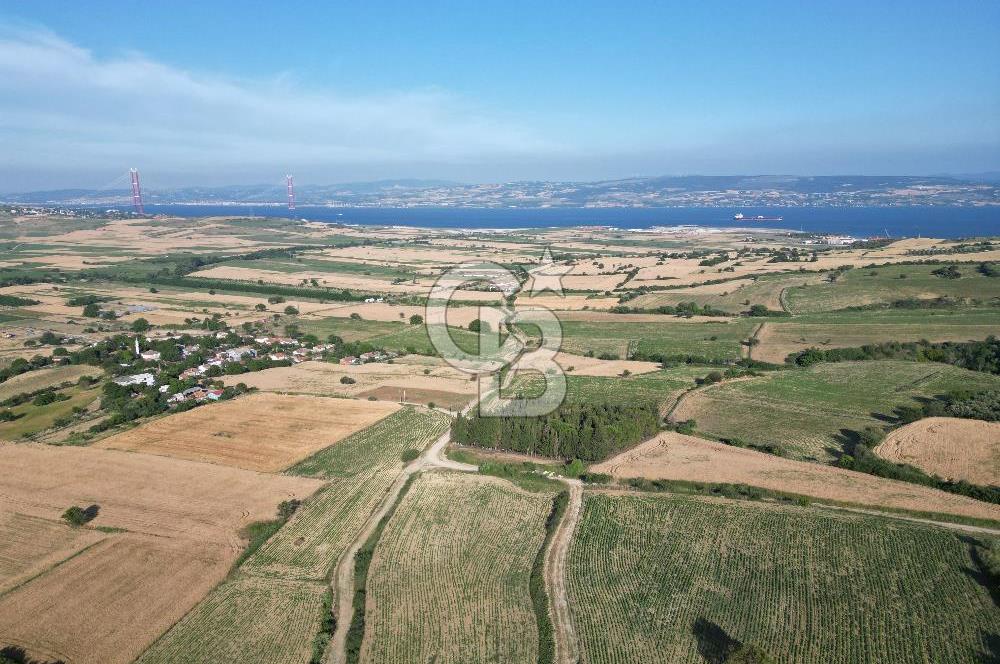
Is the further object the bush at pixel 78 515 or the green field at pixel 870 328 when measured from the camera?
the green field at pixel 870 328

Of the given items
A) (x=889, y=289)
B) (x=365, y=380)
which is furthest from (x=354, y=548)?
(x=889, y=289)

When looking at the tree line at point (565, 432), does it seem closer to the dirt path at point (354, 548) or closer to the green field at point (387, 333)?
the dirt path at point (354, 548)

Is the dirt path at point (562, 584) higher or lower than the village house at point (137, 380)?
lower

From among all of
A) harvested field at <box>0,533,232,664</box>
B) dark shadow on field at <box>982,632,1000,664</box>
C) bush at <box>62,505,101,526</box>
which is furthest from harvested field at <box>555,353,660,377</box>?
bush at <box>62,505,101,526</box>

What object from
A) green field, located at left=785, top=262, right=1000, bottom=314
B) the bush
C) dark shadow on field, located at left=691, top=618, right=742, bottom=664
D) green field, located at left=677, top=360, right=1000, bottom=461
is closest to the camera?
dark shadow on field, located at left=691, top=618, right=742, bottom=664

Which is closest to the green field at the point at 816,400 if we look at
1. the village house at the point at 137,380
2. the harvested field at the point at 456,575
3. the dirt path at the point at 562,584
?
the dirt path at the point at 562,584

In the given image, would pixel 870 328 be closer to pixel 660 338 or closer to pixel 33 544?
pixel 660 338

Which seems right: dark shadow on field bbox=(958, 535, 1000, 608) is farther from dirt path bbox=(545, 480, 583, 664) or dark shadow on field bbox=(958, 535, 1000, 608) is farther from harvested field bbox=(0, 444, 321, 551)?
harvested field bbox=(0, 444, 321, 551)
